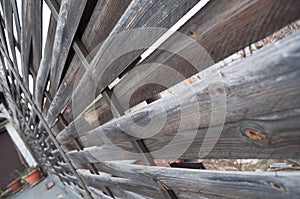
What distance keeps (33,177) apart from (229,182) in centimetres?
587

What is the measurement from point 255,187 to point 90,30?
805mm

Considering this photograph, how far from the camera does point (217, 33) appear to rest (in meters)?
0.57

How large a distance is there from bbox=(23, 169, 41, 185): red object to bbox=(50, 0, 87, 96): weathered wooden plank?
495 cm

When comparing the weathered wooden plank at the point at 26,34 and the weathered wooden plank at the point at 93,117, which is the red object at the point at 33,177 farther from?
the weathered wooden plank at the point at 93,117

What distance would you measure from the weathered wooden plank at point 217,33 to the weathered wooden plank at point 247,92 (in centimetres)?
4

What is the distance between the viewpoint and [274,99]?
19.1 inches

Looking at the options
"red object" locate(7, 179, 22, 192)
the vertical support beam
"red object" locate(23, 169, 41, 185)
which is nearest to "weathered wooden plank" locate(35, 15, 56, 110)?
"red object" locate(23, 169, 41, 185)

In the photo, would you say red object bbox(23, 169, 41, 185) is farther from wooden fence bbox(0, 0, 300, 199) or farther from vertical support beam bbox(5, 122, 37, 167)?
wooden fence bbox(0, 0, 300, 199)

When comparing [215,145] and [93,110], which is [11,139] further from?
[215,145]

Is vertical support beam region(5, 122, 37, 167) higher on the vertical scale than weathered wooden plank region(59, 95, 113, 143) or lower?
higher

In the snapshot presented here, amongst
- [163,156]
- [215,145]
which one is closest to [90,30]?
[163,156]

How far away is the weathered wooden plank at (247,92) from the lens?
44cm

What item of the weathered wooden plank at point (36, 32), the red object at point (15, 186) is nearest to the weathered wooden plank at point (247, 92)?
the weathered wooden plank at point (36, 32)

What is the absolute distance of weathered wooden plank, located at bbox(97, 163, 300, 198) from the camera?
551 mm
